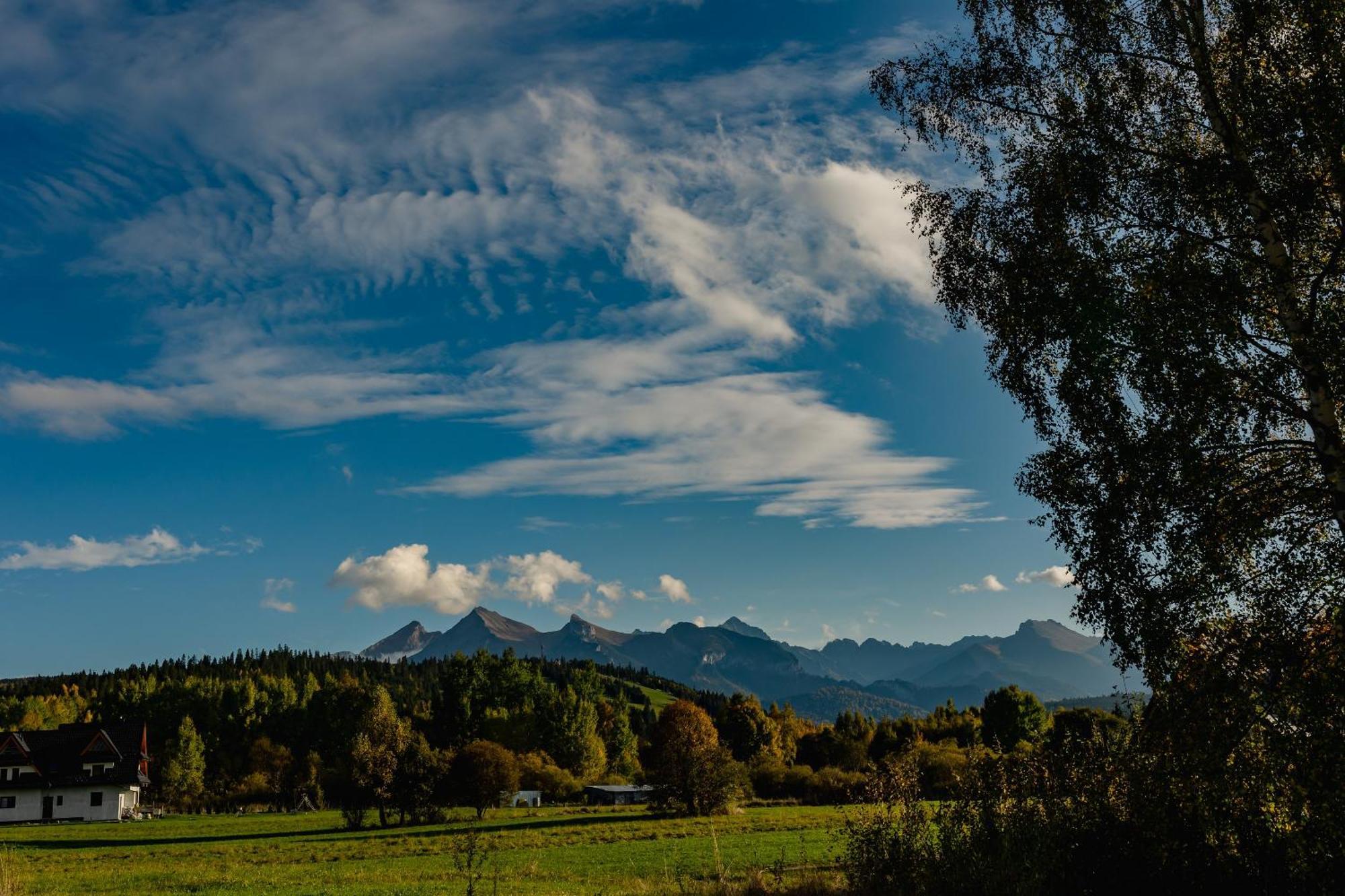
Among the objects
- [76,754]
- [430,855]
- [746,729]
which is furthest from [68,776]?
[746,729]

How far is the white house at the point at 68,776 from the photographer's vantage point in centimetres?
8438

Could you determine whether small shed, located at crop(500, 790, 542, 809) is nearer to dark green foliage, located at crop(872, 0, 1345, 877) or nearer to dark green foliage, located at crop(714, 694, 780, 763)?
dark green foliage, located at crop(714, 694, 780, 763)

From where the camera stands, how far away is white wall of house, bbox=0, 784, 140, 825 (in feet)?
276

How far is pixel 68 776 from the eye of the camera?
85.8 metres

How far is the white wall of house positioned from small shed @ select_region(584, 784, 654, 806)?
47.5 metres

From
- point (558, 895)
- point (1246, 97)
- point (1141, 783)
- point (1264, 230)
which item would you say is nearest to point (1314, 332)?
point (1264, 230)

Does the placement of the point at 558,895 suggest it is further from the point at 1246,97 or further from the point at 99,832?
the point at 99,832

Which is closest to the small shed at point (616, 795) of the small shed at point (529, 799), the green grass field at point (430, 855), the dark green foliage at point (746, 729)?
the small shed at point (529, 799)

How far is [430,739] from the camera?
112m

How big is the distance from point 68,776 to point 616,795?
184ft

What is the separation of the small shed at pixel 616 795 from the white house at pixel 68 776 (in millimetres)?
47306

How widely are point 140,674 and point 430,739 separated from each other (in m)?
123

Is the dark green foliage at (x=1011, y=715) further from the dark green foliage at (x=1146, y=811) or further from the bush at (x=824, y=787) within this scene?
the dark green foliage at (x=1146, y=811)

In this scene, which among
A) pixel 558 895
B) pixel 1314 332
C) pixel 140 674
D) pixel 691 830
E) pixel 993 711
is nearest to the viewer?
pixel 1314 332
